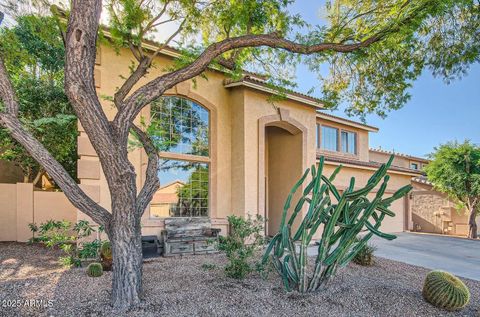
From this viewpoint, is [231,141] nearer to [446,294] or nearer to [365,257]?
[365,257]

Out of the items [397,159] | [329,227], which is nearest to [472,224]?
[397,159]

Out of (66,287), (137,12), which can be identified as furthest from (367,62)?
(66,287)

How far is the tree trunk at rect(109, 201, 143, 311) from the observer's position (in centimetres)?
468

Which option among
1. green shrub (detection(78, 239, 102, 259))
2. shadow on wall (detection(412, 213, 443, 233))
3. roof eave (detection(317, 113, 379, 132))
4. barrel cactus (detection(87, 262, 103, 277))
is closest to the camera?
barrel cactus (detection(87, 262, 103, 277))

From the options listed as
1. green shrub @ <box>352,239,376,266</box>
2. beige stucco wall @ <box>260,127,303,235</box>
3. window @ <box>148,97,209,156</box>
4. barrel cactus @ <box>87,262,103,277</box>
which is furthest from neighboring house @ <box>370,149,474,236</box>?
barrel cactus @ <box>87,262,103,277</box>

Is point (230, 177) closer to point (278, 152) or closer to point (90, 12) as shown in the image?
point (278, 152)

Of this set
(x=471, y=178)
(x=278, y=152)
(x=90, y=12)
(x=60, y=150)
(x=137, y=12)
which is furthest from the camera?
(x=471, y=178)

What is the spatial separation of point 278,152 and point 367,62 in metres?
6.21

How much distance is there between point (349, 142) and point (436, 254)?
8473 millimetres

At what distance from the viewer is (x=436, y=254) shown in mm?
10492

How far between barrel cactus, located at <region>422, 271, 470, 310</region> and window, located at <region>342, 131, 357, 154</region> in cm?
1245

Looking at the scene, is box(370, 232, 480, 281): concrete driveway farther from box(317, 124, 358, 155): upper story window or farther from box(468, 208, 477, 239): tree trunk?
box(317, 124, 358, 155): upper story window

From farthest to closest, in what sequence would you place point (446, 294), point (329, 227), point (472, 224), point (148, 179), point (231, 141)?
point (472, 224), point (231, 141), point (148, 179), point (329, 227), point (446, 294)

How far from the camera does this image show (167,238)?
8977mm
